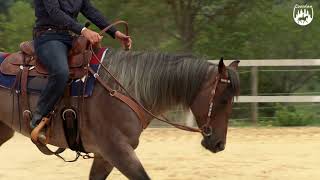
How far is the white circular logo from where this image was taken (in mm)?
14133

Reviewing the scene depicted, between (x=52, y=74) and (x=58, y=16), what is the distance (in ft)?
1.61

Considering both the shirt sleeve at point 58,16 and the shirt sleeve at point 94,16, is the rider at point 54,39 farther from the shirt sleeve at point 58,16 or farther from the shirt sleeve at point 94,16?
the shirt sleeve at point 94,16

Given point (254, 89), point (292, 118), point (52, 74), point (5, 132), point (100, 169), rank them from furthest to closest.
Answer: point (254, 89), point (292, 118), point (5, 132), point (100, 169), point (52, 74)

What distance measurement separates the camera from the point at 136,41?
1392 centimetres

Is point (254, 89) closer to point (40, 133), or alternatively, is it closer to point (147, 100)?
point (147, 100)

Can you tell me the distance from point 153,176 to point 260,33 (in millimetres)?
7448

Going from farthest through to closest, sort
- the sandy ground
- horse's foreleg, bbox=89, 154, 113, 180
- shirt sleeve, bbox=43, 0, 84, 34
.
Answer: the sandy ground < horse's foreleg, bbox=89, 154, 113, 180 < shirt sleeve, bbox=43, 0, 84, 34

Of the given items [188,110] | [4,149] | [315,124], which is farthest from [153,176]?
[315,124]

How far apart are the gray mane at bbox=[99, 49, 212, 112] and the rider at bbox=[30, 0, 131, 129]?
1.25 feet

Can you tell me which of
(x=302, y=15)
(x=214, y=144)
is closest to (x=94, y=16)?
(x=214, y=144)

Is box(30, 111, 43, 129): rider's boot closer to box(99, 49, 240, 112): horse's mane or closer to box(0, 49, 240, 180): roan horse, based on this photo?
box(0, 49, 240, 180): roan horse

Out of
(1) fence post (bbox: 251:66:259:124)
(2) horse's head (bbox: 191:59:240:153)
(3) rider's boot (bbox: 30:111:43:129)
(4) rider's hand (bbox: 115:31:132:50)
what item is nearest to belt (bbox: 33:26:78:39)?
(4) rider's hand (bbox: 115:31:132:50)

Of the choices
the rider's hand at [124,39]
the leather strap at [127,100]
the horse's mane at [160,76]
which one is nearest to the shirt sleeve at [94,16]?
the rider's hand at [124,39]

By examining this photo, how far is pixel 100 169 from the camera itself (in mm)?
5551
